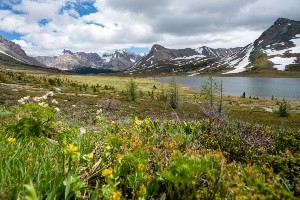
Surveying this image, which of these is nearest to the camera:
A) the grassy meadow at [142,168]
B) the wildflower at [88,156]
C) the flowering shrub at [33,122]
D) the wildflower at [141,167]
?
the grassy meadow at [142,168]

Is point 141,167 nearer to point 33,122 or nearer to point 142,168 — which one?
point 142,168

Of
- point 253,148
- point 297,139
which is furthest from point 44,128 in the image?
point 297,139

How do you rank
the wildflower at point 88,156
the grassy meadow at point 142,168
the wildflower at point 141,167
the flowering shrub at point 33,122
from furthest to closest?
the flowering shrub at point 33,122
the wildflower at point 141,167
the wildflower at point 88,156
the grassy meadow at point 142,168

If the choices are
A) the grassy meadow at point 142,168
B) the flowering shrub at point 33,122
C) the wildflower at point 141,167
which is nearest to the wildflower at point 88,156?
the grassy meadow at point 142,168

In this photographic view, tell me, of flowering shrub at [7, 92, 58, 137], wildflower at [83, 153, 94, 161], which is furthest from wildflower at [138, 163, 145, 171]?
flowering shrub at [7, 92, 58, 137]

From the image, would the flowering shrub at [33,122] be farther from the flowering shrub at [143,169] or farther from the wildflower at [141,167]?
the wildflower at [141,167]

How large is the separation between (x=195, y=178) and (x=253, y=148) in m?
2.57

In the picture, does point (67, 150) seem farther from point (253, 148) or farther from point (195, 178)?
point (253, 148)

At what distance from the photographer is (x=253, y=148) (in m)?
5.73

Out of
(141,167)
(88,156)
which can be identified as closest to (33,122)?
(88,156)

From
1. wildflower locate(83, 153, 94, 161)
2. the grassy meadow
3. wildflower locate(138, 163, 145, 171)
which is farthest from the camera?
wildflower locate(138, 163, 145, 171)

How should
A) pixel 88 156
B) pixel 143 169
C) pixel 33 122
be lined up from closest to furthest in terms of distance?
pixel 88 156 < pixel 143 169 < pixel 33 122

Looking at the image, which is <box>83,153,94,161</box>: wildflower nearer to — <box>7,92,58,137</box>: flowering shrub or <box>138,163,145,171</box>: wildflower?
<box>138,163,145,171</box>: wildflower

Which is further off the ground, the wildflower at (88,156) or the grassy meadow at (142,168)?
the wildflower at (88,156)
